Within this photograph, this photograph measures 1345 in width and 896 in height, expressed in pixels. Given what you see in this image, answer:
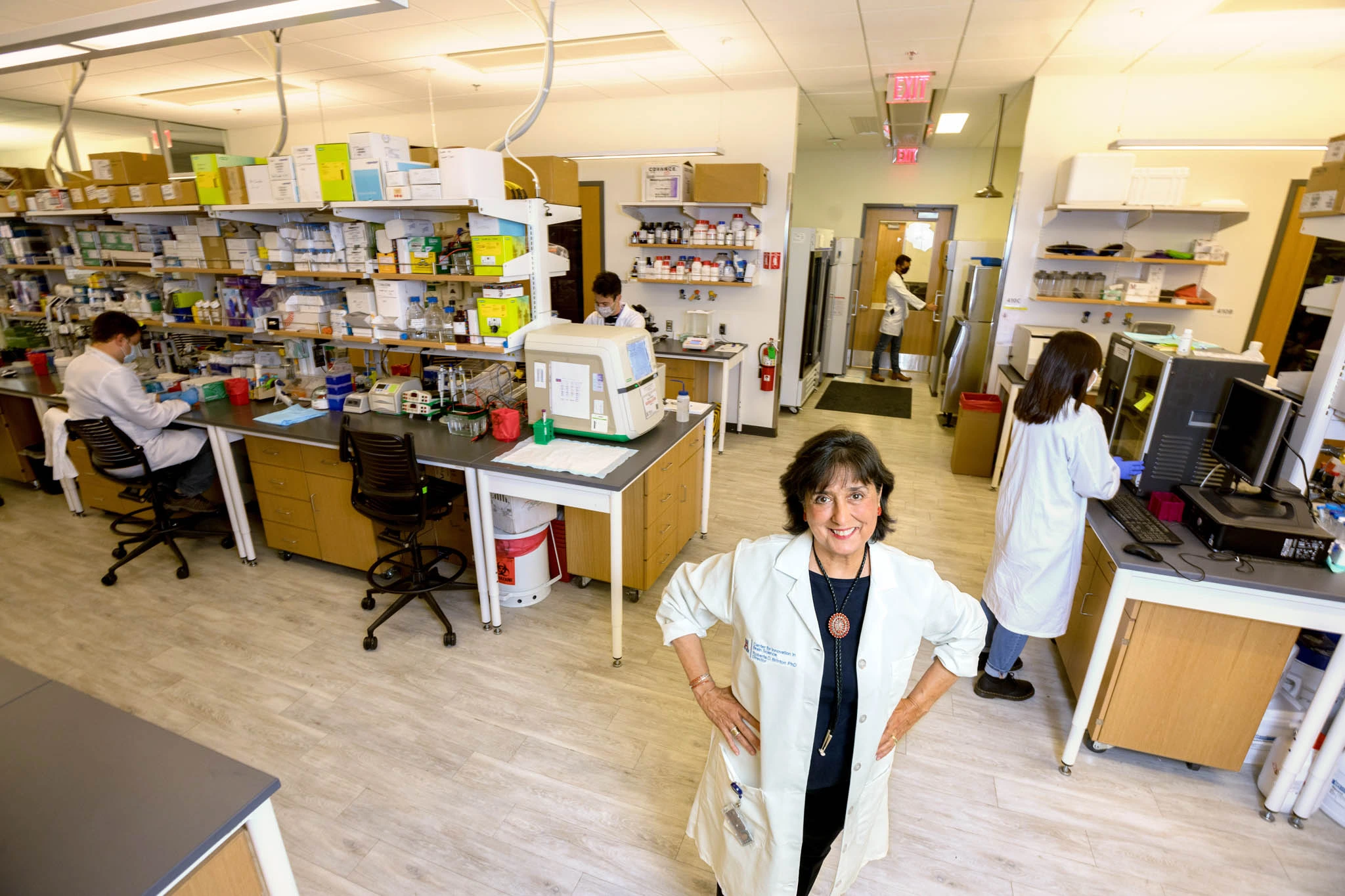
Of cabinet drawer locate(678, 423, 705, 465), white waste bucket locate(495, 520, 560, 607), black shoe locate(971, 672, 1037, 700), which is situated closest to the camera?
black shoe locate(971, 672, 1037, 700)

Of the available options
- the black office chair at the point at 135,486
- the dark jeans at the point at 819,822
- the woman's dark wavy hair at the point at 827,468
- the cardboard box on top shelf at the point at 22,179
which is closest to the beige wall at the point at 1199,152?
the woman's dark wavy hair at the point at 827,468

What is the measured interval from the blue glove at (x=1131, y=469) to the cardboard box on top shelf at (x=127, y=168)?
595 centimetres

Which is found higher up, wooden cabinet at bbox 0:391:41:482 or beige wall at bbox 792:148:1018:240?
beige wall at bbox 792:148:1018:240

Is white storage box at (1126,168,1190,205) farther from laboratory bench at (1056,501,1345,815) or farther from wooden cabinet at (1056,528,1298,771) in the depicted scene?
wooden cabinet at (1056,528,1298,771)

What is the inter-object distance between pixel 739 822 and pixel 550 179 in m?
4.00

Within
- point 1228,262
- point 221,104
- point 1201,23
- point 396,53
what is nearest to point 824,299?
point 1228,262

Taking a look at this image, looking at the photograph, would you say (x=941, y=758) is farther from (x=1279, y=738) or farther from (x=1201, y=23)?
(x=1201, y=23)

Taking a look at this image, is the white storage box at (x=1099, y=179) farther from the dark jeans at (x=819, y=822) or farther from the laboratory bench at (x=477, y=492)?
the dark jeans at (x=819, y=822)

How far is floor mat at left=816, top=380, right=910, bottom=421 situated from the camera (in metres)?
7.17

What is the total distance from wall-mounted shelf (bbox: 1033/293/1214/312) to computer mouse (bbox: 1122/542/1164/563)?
3.55 meters

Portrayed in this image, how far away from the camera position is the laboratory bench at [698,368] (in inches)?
217

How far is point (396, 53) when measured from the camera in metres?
4.64

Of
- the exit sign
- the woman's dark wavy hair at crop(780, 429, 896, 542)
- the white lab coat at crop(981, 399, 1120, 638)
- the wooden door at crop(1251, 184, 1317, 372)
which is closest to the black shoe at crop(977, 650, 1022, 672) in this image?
the white lab coat at crop(981, 399, 1120, 638)

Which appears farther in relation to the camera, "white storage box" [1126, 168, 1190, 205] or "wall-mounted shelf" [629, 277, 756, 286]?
"wall-mounted shelf" [629, 277, 756, 286]
